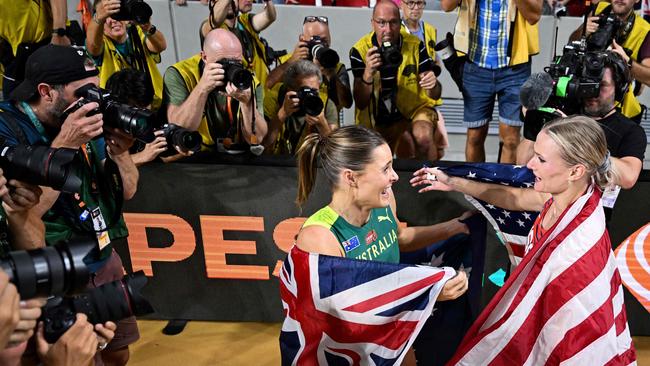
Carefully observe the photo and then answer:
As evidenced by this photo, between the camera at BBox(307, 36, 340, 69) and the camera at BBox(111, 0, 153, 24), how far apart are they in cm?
106

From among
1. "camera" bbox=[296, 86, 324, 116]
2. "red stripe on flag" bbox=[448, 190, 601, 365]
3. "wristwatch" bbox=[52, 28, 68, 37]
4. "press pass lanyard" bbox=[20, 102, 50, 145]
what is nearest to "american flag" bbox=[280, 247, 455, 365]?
"red stripe on flag" bbox=[448, 190, 601, 365]

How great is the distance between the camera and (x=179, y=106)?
3773mm

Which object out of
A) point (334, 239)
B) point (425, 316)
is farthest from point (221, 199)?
point (425, 316)

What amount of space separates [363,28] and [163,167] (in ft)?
11.3

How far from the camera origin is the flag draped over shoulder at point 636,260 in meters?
3.57

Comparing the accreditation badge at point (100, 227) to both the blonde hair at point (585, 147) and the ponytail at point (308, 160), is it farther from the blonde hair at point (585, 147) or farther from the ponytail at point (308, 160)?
the blonde hair at point (585, 147)

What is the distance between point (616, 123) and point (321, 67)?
Answer: 190 centimetres

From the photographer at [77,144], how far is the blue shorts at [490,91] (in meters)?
2.73

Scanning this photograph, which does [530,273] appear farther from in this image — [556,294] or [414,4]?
[414,4]

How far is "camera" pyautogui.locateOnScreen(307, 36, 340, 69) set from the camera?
4.30 m

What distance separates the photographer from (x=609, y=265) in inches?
98.7

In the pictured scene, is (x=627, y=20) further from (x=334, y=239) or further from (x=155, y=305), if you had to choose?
(x=155, y=305)

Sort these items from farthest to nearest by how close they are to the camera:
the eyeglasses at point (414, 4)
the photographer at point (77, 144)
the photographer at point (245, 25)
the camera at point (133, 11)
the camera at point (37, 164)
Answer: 1. the eyeglasses at point (414, 4)
2. the photographer at point (245, 25)
3. the camera at point (133, 11)
4. the photographer at point (77, 144)
5. the camera at point (37, 164)

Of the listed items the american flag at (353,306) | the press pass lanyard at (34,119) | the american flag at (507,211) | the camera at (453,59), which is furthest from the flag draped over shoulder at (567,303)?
the camera at (453,59)
